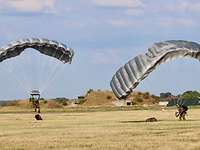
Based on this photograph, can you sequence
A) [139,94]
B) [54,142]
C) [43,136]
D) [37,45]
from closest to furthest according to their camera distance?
[54,142]
[43,136]
[37,45]
[139,94]

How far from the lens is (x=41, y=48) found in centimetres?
4409

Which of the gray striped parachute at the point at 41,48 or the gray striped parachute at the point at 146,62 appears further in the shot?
the gray striped parachute at the point at 41,48

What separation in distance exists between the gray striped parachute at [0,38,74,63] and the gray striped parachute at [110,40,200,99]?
529 cm

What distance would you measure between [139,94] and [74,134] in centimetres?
14726

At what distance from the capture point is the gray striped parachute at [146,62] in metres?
39.0

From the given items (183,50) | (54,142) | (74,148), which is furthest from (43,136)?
(183,50)

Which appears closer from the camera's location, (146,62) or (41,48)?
(146,62)

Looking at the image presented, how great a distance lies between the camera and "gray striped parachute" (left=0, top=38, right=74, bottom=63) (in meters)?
43.4

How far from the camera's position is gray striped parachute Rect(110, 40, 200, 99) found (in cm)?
3900

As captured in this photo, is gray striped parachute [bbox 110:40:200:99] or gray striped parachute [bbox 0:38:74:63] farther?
gray striped parachute [bbox 0:38:74:63]

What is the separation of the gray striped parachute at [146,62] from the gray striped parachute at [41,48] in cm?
529

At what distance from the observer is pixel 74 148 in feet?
82.0

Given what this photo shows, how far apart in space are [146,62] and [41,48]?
8319 mm

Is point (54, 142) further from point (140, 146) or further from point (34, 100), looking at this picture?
point (34, 100)
